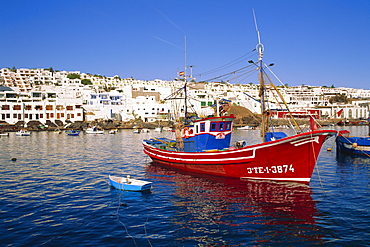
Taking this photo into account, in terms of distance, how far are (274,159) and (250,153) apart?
1.61 meters

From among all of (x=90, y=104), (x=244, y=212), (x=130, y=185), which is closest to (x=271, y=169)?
(x=244, y=212)

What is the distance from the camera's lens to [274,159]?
19.9m

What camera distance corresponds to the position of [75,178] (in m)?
24.5

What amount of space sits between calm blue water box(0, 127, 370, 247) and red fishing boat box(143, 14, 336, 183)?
0.88 m

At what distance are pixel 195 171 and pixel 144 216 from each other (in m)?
11.1

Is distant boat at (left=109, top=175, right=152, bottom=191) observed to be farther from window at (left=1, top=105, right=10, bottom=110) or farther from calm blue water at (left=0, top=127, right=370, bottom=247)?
window at (left=1, top=105, right=10, bottom=110)

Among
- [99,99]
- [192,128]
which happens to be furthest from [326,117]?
[192,128]

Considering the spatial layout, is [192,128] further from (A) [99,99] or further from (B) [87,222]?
(A) [99,99]

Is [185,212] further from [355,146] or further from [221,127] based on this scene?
[355,146]

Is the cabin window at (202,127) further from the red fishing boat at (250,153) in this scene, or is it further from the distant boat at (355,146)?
the distant boat at (355,146)

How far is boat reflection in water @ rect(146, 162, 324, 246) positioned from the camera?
1216 cm

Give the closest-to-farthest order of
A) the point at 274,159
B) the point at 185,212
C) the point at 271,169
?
the point at 185,212 → the point at 274,159 → the point at 271,169

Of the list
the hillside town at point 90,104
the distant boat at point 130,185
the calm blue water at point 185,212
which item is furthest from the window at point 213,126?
the hillside town at point 90,104

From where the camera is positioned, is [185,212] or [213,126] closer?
[185,212]
